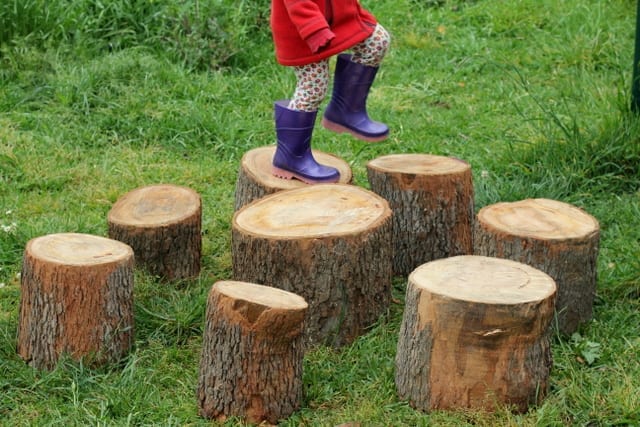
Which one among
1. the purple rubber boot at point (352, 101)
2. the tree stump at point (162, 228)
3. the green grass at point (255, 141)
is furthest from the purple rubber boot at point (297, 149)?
the green grass at point (255, 141)

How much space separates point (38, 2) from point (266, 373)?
15.5 feet

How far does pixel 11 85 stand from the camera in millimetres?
7219

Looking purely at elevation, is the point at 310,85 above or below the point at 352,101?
above

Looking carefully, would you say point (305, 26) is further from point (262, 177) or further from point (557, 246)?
point (557, 246)

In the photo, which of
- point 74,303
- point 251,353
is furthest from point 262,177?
point 251,353

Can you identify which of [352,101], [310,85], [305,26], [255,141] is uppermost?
[305,26]

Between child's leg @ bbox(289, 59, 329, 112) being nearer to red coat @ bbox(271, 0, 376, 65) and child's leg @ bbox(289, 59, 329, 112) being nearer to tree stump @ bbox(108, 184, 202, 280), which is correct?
red coat @ bbox(271, 0, 376, 65)

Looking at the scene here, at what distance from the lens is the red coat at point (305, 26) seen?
4.62 meters

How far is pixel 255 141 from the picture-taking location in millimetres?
6695

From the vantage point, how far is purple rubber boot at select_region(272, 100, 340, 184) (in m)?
4.95

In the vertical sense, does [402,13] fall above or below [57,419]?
above

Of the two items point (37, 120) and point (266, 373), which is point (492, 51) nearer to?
point (37, 120)

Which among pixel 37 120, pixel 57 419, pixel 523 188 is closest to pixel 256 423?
pixel 57 419

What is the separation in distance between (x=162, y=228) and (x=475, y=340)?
5.55ft
